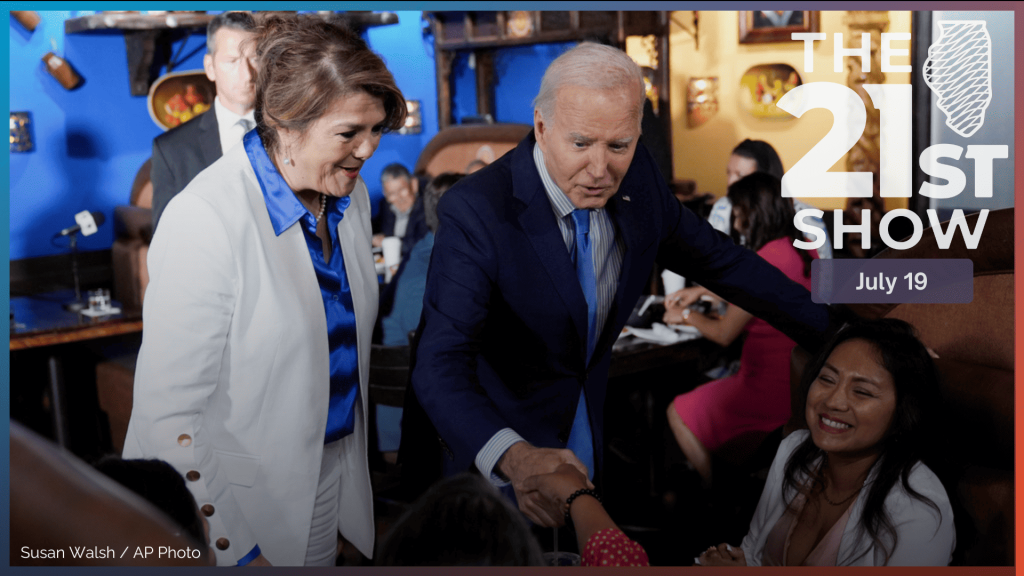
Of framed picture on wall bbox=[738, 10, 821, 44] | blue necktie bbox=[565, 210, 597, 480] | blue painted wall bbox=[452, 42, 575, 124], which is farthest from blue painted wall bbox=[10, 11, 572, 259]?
blue painted wall bbox=[452, 42, 575, 124]

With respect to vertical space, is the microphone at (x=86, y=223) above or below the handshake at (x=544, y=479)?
above

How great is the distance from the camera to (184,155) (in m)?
1.70

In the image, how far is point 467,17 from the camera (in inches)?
178

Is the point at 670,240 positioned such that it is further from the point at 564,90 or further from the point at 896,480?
the point at 896,480

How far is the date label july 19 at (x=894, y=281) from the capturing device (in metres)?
1.74

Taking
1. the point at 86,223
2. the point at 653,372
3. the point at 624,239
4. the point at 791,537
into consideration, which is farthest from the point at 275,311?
the point at 653,372

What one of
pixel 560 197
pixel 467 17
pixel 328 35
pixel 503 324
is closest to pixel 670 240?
pixel 560 197

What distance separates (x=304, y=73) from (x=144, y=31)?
1.27m

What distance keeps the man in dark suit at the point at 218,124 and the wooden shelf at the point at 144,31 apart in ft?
1.40

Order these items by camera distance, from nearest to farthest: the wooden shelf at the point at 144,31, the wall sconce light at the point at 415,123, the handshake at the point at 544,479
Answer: the handshake at the point at 544,479 < the wooden shelf at the point at 144,31 < the wall sconce light at the point at 415,123

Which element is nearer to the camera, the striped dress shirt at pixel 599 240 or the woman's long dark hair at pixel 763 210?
the striped dress shirt at pixel 599 240

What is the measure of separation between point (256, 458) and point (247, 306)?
0.32 metres

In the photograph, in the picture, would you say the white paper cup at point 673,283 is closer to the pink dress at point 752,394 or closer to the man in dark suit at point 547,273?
the pink dress at point 752,394

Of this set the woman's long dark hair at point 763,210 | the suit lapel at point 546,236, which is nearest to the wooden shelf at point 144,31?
the suit lapel at point 546,236
